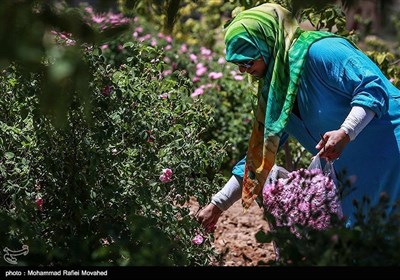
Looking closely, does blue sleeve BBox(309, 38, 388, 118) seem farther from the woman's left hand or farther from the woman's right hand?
the woman's right hand

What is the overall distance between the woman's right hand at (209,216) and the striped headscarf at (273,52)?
192 mm

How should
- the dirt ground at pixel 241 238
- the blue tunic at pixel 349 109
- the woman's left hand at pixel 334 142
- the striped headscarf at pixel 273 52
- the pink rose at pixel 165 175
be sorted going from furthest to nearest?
the dirt ground at pixel 241 238, the pink rose at pixel 165 175, the striped headscarf at pixel 273 52, the blue tunic at pixel 349 109, the woman's left hand at pixel 334 142

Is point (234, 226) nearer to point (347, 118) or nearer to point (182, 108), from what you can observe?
point (182, 108)

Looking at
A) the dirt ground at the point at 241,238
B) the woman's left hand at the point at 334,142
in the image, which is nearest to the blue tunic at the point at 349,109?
the woman's left hand at the point at 334,142

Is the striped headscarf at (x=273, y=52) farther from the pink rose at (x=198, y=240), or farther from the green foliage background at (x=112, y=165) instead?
the pink rose at (x=198, y=240)

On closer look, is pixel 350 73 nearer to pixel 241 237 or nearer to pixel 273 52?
pixel 273 52

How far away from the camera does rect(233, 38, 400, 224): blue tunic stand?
359 centimetres

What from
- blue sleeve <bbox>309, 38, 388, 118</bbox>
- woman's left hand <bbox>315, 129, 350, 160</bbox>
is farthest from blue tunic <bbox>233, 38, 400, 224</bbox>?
woman's left hand <bbox>315, 129, 350, 160</bbox>

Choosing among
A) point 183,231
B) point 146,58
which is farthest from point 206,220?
point 146,58

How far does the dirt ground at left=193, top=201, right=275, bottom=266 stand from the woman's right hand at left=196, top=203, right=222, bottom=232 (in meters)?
1.15

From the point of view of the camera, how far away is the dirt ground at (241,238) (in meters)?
5.42

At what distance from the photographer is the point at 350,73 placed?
3.57m

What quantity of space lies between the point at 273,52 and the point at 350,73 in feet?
1.20

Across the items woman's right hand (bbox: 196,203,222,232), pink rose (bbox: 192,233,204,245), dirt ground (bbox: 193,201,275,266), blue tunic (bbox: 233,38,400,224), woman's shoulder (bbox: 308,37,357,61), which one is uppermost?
woman's shoulder (bbox: 308,37,357,61)
